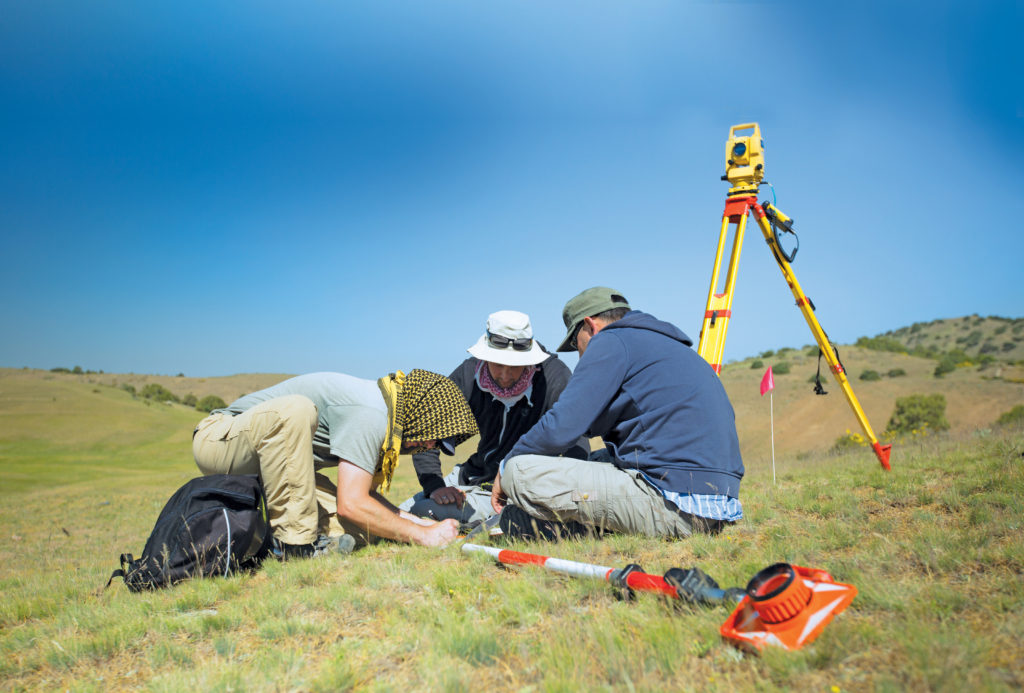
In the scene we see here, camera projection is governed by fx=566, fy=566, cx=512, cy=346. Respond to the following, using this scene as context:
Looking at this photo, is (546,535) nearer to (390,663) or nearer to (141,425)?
(390,663)

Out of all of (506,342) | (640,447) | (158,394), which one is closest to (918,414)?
(506,342)

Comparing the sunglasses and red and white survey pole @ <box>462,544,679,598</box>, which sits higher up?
the sunglasses

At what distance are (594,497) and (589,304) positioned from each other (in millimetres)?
1219

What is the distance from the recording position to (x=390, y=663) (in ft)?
6.14

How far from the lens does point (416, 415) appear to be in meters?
3.48

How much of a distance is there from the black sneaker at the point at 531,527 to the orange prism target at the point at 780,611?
1524 mm

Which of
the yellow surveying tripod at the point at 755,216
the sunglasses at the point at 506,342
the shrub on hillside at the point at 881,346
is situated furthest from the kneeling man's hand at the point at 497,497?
the shrub on hillside at the point at 881,346

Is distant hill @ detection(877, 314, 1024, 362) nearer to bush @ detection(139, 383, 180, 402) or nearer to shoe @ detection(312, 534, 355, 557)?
shoe @ detection(312, 534, 355, 557)

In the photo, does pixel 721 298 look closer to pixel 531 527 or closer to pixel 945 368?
pixel 531 527

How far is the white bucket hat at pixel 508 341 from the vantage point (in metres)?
4.39

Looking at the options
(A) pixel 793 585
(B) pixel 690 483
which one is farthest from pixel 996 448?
(A) pixel 793 585

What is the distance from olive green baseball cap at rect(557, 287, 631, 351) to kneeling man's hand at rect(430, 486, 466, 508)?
1.64 meters

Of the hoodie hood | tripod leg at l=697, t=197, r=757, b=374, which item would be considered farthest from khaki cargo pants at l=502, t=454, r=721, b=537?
tripod leg at l=697, t=197, r=757, b=374

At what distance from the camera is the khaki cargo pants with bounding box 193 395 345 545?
3250mm
